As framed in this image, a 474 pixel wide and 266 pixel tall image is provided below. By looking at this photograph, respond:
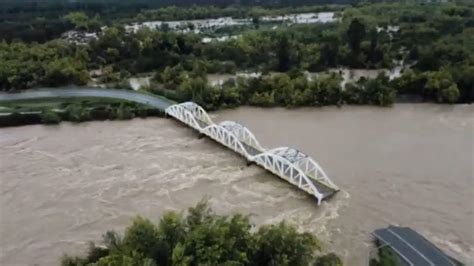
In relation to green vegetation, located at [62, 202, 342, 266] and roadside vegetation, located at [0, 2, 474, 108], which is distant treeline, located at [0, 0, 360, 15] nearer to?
roadside vegetation, located at [0, 2, 474, 108]

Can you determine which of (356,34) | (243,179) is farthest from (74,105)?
(356,34)

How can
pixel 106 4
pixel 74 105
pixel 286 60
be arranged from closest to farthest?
pixel 74 105 < pixel 286 60 < pixel 106 4

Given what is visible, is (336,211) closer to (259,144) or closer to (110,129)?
(259,144)

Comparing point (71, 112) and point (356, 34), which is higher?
point (356, 34)

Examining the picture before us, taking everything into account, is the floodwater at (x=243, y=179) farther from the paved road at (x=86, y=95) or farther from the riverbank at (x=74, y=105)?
the paved road at (x=86, y=95)

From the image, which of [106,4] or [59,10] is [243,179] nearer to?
[59,10]

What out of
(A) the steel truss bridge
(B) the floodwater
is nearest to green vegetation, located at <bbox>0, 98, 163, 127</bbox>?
(B) the floodwater
